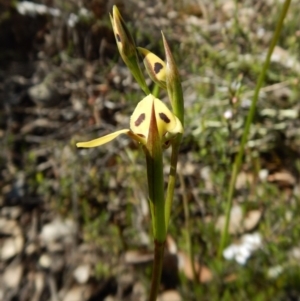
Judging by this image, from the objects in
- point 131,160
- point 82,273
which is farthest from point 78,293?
point 131,160

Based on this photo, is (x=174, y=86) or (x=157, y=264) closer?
(x=174, y=86)

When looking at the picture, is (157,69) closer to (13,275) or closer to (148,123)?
(148,123)

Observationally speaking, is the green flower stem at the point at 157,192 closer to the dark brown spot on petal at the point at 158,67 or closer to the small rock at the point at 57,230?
the dark brown spot on petal at the point at 158,67

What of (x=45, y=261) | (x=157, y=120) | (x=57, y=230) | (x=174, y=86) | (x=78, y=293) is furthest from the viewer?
(x=57, y=230)

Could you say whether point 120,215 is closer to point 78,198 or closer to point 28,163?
point 78,198

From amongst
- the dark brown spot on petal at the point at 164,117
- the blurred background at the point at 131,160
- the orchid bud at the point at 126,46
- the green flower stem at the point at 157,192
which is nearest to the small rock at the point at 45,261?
the blurred background at the point at 131,160

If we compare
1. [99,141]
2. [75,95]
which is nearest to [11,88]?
[75,95]

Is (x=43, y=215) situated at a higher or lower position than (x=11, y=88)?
lower
